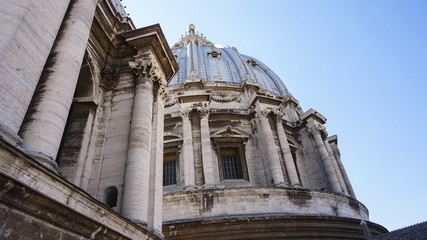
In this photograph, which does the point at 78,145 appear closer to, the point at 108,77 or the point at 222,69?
the point at 108,77

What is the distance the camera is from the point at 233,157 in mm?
21344

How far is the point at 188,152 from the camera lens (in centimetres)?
1925

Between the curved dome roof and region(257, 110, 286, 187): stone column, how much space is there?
640 centimetres

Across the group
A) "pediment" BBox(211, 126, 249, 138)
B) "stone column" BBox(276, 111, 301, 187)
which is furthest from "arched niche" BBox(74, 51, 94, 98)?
"stone column" BBox(276, 111, 301, 187)

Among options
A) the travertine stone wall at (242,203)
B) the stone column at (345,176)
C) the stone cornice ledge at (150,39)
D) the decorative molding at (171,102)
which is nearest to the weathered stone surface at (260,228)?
the travertine stone wall at (242,203)

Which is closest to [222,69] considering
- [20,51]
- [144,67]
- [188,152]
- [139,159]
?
[188,152]

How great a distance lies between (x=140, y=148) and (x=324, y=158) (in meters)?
17.3

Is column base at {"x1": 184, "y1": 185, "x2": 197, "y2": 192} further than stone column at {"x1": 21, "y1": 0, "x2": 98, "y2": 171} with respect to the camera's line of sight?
Yes

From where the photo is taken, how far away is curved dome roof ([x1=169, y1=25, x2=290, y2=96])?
1105 inches

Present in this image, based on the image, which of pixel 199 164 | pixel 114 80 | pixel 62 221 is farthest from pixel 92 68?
pixel 199 164

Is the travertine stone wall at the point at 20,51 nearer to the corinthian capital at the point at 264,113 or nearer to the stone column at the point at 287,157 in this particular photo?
the stone column at the point at 287,157

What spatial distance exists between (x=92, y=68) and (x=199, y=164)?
11.1 meters

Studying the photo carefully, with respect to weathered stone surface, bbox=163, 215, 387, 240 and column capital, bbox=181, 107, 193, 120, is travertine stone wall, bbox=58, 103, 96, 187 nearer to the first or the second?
weathered stone surface, bbox=163, 215, 387, 240

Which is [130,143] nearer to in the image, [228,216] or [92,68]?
[92,68]
